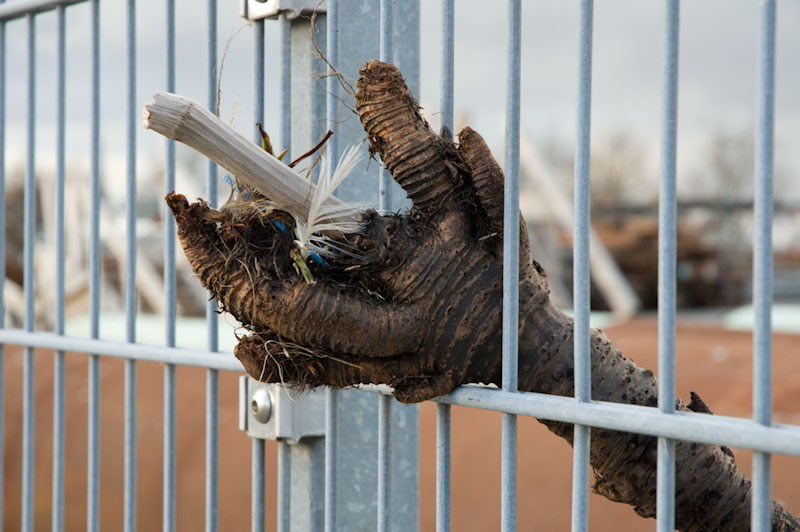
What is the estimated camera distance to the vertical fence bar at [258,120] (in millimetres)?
1357

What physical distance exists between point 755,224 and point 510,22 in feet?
1.25

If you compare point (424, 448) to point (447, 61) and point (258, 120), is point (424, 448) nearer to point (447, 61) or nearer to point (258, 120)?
point (258, 120)

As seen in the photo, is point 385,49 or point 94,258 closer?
point 385,49

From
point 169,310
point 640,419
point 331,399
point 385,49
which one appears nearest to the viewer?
point 640,419

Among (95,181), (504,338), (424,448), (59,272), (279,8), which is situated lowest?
(424,448)

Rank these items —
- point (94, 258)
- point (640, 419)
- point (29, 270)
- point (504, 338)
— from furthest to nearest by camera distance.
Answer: point (29, 270), point (94, 258), point (504, 338), point (640, 419)

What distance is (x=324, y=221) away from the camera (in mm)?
957

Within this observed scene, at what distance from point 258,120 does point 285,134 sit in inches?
3.0

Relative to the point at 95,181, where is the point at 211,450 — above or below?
below

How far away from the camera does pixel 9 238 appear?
668 cm

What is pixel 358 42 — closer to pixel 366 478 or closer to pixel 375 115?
pixel 375 115

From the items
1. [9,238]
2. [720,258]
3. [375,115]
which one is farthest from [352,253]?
[720,258]

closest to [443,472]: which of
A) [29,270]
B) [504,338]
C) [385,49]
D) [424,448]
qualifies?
[504,338]

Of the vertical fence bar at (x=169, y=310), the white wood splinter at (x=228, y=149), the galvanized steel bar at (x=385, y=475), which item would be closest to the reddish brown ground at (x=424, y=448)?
the vertical fence bar at (x=169, y=310)
